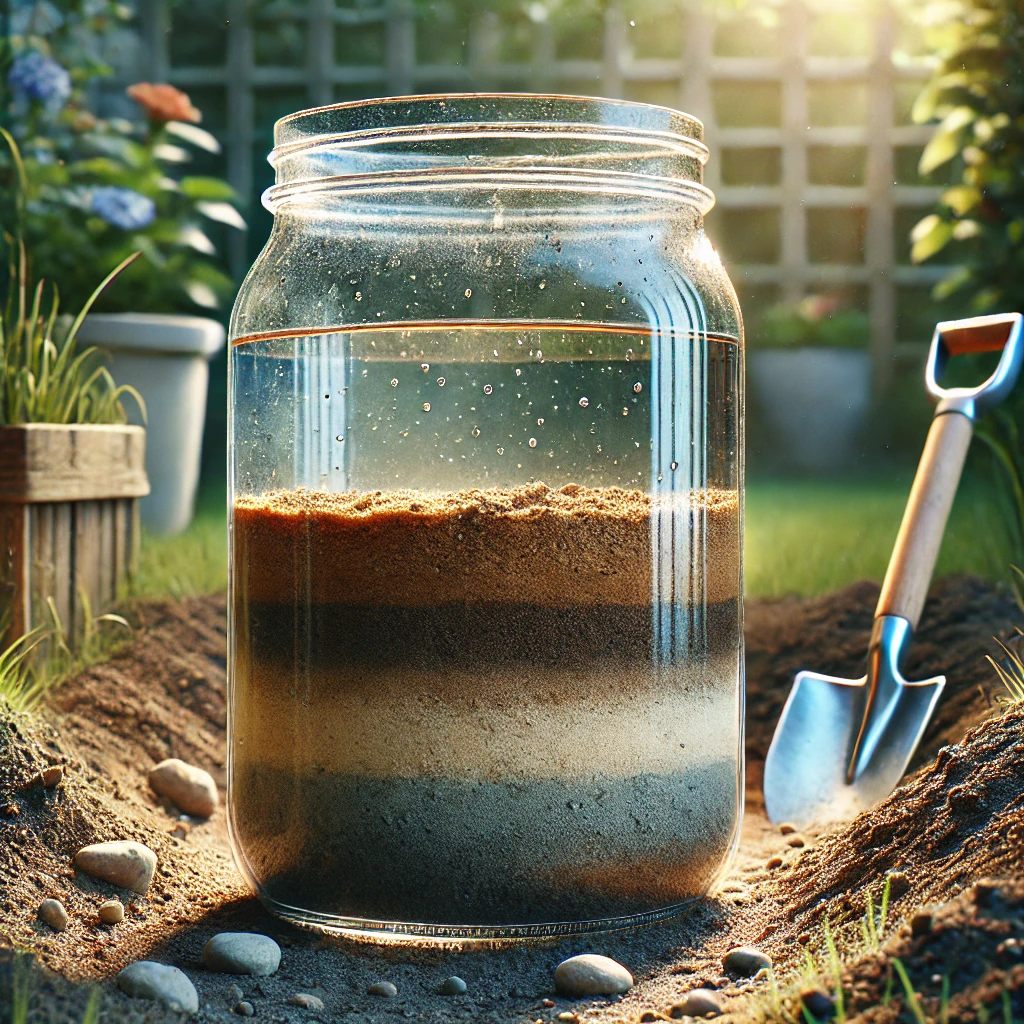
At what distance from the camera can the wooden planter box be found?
198cm

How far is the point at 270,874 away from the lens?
133 centimetres

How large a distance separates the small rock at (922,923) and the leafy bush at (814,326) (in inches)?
100

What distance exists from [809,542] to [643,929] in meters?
1.59

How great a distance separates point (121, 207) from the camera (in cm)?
275

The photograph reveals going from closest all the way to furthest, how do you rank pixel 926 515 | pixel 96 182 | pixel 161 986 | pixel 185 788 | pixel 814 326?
pixel 161 986
pixel 926 515
pixel 185 788
pixel 96 182
pixel 814 326

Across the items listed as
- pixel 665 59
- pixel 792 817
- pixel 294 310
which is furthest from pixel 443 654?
pixel 665 59

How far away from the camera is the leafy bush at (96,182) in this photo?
2.70 metres

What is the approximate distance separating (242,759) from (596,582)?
0.48m

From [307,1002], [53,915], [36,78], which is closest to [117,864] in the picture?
[53,915]

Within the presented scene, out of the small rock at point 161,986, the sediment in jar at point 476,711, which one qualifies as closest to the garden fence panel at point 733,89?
the sediment in jar at point 476,711

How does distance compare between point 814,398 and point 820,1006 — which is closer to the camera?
point 820,1006

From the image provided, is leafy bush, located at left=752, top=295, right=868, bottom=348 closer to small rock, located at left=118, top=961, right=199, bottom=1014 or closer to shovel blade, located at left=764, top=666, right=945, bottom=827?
shovel blade, located at left=764, top=666, right=945, bottom=827

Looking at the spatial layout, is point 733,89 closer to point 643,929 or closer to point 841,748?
point 841,748

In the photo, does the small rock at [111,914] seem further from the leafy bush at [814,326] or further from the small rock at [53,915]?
the leafy bush at [814,326]
